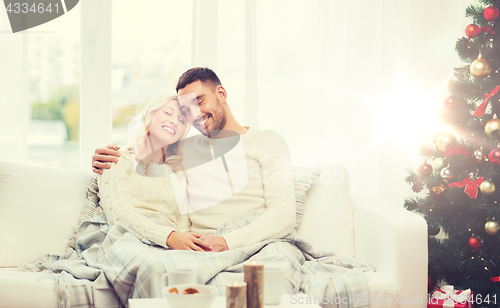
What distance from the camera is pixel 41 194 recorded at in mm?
1812

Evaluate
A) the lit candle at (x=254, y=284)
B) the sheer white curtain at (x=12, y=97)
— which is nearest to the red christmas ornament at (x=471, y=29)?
the lit candle at (x=254, y=284)

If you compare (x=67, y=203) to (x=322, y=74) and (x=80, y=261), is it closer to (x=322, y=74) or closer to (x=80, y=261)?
(x=80, y=261)

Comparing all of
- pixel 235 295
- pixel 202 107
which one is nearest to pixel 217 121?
pixel 202 107

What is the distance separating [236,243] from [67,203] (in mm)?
804

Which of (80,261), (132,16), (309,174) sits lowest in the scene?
(80,261)

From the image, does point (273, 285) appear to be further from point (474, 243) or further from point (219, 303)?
point (474, 243)

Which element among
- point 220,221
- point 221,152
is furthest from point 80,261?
point 221,152

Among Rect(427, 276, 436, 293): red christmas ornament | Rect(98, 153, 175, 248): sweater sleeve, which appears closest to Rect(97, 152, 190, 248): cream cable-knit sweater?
Rect(98, 153, 175, 248): sweater sleeve

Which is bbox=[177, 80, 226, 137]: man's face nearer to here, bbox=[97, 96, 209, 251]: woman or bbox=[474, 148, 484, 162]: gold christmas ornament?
bbox=[97, 96, 209, 251]: woman

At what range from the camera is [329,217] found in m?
1.94

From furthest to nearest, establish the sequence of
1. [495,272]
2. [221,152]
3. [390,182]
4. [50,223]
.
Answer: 1. [390,182]
2. [495,272]
3. [221,152]
4. [50,223]

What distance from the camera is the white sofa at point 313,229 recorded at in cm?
152

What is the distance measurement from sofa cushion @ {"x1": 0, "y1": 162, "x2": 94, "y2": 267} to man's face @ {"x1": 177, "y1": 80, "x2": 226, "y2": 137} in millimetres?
594

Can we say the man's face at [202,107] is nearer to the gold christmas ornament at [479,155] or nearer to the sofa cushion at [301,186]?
the sofa cushion at [301,186]
